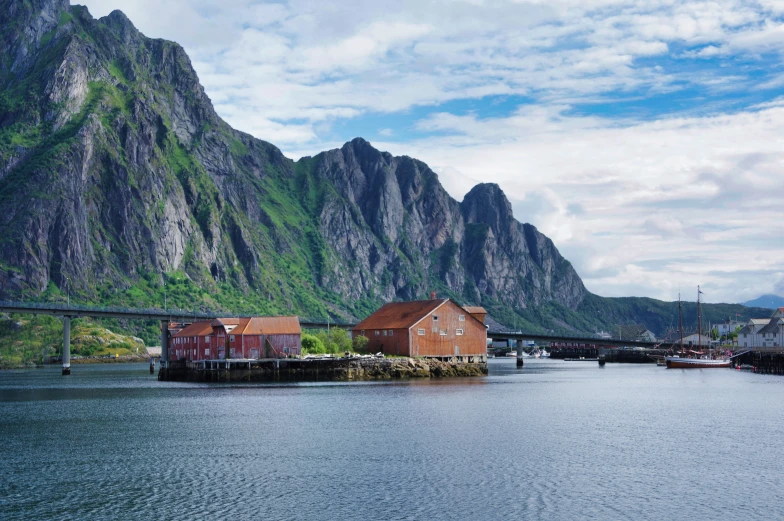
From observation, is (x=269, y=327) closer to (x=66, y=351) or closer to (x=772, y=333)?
(x=66, y=351)

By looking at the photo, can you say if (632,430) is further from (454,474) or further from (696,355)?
(696,355)

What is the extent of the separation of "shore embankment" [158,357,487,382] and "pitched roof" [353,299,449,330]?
282 inches

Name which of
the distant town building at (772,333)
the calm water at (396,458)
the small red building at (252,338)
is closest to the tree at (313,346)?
the small red building at (252,338)

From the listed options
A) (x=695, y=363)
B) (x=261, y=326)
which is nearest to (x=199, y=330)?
(x=261, y=326)

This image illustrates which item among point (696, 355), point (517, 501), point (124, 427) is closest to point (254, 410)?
point (124, 427)

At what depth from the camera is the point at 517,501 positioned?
1604 inches

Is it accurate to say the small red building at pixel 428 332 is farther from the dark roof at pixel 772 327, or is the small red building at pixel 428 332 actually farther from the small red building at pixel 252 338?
the dark roof at pixel 772 327

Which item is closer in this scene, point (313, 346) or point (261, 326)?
point (261, 326)

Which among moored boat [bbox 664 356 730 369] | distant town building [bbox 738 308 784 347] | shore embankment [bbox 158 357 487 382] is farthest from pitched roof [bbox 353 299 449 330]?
distant town building [bbox 738 308 784 347]

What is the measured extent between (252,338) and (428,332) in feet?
90.9

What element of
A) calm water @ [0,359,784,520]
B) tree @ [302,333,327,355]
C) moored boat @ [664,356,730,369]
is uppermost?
tree @ [302,333,327,355]

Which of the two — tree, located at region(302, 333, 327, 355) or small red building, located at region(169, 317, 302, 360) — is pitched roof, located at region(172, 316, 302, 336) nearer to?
small red building, located at region(169, 317, 302, 360)

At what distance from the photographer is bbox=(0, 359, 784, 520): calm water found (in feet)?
131

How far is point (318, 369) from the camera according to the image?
419 feet
